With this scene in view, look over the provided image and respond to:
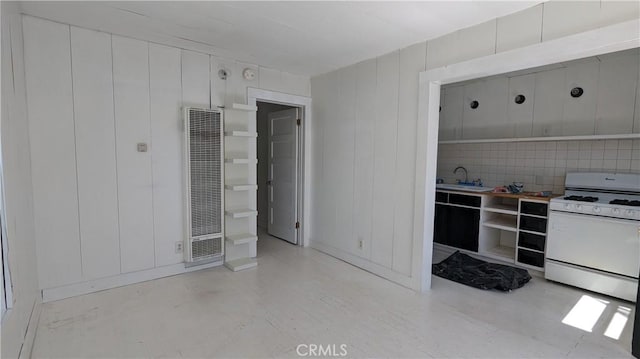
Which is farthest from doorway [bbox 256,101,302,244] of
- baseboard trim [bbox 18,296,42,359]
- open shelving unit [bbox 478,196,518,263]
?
baseboard trim [bbox 18,296,42,359]

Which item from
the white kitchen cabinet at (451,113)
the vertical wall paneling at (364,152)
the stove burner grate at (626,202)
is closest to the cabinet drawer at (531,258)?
the stove burner grate at (626,202)

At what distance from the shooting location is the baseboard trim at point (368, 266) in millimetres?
3216

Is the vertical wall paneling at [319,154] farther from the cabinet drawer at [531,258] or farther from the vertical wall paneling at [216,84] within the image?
the cabinet drawer at [531,258]

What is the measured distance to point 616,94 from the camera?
334 cm

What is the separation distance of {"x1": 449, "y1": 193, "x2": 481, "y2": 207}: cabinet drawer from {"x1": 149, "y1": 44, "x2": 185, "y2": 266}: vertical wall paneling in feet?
11.2

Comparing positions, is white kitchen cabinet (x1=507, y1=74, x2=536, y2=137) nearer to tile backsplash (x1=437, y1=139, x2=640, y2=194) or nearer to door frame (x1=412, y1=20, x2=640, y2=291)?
Result: tile backsplash (x1=437, y1=139, x2=640, y2=194)

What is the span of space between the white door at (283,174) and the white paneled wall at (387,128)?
0.34 metres

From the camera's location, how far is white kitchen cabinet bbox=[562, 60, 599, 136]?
11.5ft

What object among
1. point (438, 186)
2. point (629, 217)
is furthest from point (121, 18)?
point (629, 217)

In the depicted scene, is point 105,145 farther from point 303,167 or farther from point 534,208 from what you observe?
point 534,208

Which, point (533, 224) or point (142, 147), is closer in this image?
point (142, 147)

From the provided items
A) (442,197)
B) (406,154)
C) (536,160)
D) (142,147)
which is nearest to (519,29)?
(406,154)

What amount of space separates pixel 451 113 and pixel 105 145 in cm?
451

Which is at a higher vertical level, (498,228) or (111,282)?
(498,228)
